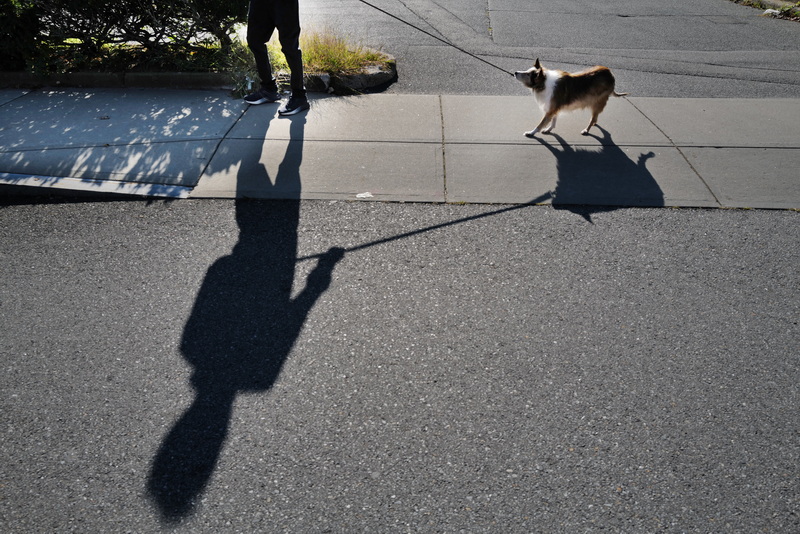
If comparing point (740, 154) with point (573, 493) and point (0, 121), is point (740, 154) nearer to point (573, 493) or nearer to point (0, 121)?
point (573, 493)

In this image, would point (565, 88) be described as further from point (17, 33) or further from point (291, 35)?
point (17, 33)

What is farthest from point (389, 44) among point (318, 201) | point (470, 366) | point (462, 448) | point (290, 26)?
point (462, 448)

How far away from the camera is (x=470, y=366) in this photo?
3545mm

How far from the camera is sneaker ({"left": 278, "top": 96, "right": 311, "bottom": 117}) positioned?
6611 mm

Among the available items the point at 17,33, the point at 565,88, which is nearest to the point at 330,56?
the point at 565,88

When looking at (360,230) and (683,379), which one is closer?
(683,379)

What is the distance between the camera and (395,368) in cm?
353

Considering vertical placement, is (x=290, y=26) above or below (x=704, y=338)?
above

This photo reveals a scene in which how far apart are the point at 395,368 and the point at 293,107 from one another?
4044 mm

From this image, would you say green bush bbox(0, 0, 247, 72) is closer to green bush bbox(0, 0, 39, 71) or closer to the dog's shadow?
green bush bbox(0, 0, 39, 71)

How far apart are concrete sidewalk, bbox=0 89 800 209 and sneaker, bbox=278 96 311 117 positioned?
100mm

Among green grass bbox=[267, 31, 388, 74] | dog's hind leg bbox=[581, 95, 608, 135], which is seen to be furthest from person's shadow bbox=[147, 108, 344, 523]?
dog's hind leg bbox=[581, 95, 608, 135]

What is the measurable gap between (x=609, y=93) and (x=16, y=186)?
5.56 m

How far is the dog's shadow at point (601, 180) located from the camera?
5.19 m
